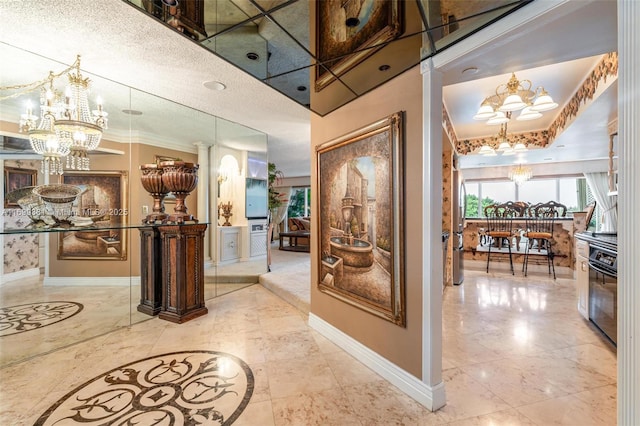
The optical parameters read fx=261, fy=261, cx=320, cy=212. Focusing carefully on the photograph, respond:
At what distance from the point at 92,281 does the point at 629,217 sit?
4.20m

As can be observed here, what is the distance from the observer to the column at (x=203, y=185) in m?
3.74

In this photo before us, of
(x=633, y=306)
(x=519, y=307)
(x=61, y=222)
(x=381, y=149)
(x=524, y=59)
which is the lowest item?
(x=519, y=307)

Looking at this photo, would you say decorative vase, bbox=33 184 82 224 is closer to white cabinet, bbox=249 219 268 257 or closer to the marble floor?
the marble floor

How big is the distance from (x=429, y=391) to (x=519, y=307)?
2.61 metres

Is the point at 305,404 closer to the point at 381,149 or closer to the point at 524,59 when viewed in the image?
the point at 381,149

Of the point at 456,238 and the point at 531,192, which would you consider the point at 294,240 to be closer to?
the point at 456,238

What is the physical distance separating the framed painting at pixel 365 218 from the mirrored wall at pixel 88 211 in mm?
1878

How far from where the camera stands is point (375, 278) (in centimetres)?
207

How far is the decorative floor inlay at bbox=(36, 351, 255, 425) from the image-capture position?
155cm

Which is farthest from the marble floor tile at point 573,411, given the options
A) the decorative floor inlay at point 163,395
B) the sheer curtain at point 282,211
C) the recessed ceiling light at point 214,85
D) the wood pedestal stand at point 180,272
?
the sheer curtain at point 282,211

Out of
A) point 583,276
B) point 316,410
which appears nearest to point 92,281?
point 316,410

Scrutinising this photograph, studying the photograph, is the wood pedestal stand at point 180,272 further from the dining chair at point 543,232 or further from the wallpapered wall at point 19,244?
the dining chair at point 543,232

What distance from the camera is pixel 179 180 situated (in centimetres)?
296

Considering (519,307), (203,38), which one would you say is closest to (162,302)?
(203,38)
